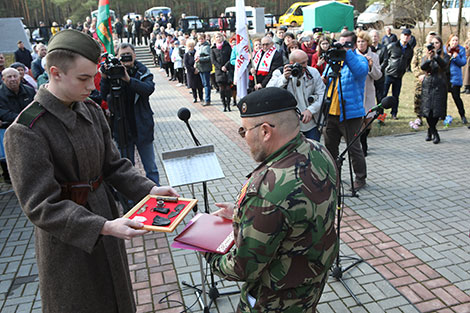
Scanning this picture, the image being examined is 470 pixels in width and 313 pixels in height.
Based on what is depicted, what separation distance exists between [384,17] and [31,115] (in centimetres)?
2956

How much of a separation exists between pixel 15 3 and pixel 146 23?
19159 millimetres

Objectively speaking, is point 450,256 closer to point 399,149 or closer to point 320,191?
point 320,191

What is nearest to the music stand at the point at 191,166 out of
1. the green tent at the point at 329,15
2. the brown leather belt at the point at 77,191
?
the brown leather belt at the point at 77,191

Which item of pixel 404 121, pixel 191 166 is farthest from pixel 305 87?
pixel 404 121

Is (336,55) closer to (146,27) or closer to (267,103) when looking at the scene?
(267,103)

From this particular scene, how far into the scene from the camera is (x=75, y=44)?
191cm

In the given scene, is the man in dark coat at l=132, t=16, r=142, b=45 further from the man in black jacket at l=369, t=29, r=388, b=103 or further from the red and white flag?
the man in black jacket at l=369, t=29, r=388, b=103

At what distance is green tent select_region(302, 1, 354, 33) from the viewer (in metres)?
22.7

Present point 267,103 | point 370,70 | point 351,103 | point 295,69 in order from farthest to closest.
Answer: point 370,70 < point 351,103 < point 295,69 < point 267,103

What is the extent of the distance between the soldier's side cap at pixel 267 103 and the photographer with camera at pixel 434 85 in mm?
7074

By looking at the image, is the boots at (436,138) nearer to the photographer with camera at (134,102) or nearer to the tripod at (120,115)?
the photographer with camera at (134,102)

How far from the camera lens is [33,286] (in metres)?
4.03

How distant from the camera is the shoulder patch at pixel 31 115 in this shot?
191cm

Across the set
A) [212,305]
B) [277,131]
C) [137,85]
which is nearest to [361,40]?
[137,85]
